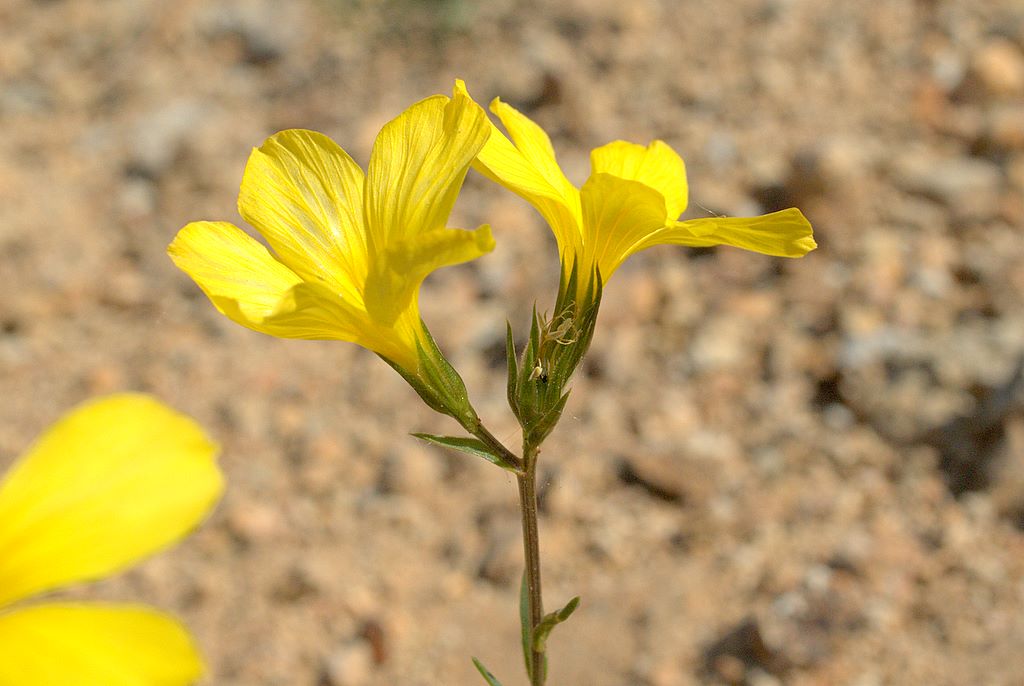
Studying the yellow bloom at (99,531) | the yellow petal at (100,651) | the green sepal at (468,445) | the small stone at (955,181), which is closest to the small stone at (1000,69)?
the small stone at (955,181)

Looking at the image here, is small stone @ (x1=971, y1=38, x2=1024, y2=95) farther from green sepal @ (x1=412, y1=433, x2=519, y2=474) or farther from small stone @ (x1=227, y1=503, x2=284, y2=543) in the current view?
green sepal @ (x1=412, y1=433, x2=519, y2=474)

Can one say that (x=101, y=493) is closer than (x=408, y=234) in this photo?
Yes

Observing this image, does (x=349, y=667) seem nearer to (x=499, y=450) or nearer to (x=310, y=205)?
(x=499, y=450)

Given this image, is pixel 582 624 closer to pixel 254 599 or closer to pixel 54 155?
pixel 254 599

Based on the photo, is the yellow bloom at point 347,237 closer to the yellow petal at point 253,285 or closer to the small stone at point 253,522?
the yellow petal at point 253,285

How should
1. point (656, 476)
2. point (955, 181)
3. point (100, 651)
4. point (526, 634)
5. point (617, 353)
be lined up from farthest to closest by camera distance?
point (955, 181)
point (617, 353)
point (656, 476)
point (526, 634)
point (100, 651)

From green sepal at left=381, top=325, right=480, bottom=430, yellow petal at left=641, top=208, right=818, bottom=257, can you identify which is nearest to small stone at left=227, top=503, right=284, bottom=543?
green sepal at left=381, top=325, right=480, bottom=430

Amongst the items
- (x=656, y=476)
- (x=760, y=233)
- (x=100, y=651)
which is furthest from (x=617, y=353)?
(x=100, y=651)
